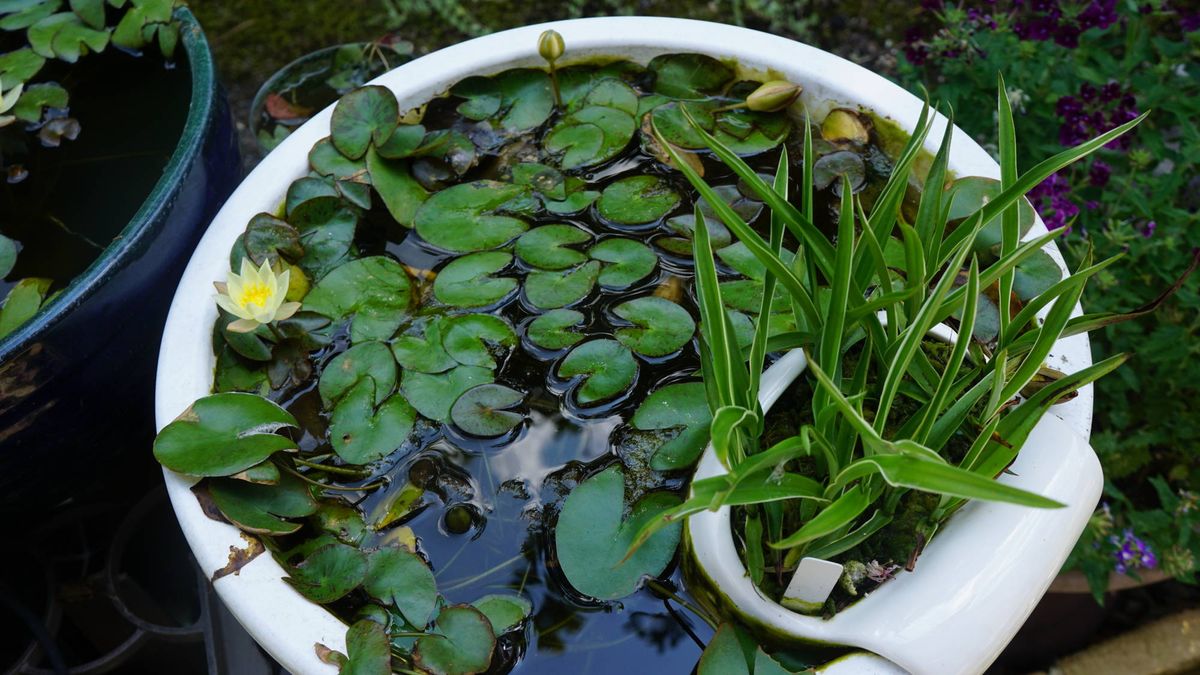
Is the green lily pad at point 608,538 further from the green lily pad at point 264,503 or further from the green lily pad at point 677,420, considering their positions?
the green lily pad at point 264,503

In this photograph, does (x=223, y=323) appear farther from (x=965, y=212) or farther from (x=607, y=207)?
(x=965, y=212)

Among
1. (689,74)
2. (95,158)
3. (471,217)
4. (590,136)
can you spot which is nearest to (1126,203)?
(689,74)

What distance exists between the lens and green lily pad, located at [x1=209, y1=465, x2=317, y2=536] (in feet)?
2.48

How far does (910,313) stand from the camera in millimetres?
711

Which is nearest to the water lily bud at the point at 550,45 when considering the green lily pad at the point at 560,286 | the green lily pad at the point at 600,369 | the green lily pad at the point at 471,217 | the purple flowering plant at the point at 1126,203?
the green lily pad at the point at 471,217

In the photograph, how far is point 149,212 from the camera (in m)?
0.87

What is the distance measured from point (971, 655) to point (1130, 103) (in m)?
0.90

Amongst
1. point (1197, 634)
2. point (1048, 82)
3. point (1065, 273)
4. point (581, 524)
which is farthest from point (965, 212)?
point (1197, 634)

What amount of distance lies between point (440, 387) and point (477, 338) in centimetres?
7

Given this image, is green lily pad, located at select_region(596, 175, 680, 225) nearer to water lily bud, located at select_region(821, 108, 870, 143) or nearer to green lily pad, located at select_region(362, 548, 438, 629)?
water lily bud, located at select_region(821, 108, 870, 143)

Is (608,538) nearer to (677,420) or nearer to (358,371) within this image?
(677,420)

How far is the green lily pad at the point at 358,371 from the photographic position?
0.90 metres

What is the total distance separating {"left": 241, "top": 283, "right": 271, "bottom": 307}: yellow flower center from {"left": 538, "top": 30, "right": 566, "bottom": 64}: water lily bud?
44 cm

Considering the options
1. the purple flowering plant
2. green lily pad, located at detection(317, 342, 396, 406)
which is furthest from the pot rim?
the purple flowering plant
